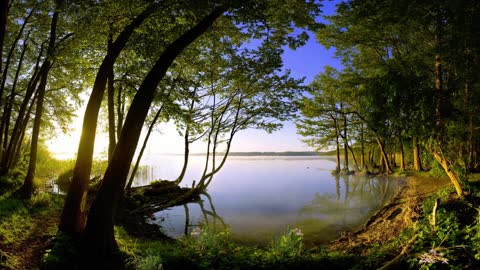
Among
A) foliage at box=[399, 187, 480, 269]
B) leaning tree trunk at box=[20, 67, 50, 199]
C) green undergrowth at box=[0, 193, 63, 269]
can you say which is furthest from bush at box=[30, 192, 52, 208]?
foliage at box=[399, 187, 480, 269]

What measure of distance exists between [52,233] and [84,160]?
2.09 meters

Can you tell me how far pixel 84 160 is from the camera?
23.3 feet

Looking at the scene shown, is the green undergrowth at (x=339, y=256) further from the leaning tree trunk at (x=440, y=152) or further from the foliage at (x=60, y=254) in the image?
the leaning tree trunk at (x=440, y=152)

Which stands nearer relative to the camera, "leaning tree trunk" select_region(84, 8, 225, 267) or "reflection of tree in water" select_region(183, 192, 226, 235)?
"leaning tree trunk" select_region(84, 8, 225, 267)

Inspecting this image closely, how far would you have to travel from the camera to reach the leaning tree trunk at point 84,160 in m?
6.79

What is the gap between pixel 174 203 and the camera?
1664 cm

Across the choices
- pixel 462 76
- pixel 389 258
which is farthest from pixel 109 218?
pixel 462 76

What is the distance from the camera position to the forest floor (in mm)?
5878

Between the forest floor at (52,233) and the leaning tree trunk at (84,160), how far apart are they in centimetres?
64

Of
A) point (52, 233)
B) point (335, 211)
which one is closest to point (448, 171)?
point (335, 211)

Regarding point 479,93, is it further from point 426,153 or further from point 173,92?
point 173,92

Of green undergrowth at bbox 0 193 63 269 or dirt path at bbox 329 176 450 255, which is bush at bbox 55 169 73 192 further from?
dirt path at bbox 329 176 450 255

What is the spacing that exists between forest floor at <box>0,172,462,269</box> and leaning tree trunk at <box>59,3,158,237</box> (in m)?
0.64

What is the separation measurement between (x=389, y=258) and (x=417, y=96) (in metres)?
5.89
